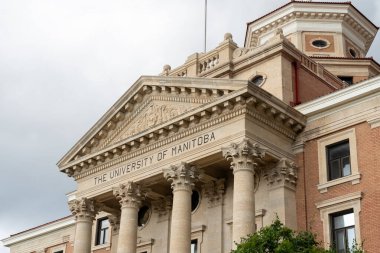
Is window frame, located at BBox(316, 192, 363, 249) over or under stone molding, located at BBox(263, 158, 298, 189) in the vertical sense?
under

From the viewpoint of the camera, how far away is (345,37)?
4491 cm

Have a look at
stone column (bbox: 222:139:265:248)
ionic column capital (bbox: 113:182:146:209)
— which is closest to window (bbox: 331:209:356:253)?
stone column (bbox: 222:139:265:248)

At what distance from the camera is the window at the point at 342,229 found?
2819cm

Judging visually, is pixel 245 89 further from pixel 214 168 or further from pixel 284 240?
pixel 284 240

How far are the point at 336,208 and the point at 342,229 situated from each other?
2.89 feet

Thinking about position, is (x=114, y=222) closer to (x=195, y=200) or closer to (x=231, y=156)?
(x=195, y=200)

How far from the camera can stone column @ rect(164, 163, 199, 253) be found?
29.5 meters

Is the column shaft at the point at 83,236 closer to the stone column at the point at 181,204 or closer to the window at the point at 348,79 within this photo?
the stone column at the point at 181,204

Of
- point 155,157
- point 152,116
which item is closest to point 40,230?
point 152,116

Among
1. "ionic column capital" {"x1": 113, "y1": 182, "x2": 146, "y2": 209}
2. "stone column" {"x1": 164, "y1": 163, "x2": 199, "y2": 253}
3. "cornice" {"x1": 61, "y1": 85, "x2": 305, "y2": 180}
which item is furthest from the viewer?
"ionic column capital" {"x1": 113, "y1": 182, "x2": 146, "y2": 209}

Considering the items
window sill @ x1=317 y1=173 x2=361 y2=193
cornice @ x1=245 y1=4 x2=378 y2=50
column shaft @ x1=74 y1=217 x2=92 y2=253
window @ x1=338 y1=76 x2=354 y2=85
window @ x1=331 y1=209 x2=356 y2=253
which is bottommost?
→ window @ x1=331 y1=209 x2=356 y2=253

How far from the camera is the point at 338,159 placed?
2984cm

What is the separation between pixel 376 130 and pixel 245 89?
18.5 ft

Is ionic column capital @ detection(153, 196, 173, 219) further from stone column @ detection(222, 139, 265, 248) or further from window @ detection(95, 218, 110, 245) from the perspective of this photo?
stone column @ detection(222, 139, 265, 248)
